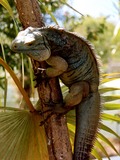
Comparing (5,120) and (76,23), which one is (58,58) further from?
(76,23)

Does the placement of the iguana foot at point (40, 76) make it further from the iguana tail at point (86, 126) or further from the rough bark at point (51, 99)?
the iguana tail at point (86, 126)

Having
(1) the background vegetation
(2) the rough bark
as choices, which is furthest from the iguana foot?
(1) the background vegetation

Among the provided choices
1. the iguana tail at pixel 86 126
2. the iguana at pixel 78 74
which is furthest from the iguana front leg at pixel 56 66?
the iguana tail at pixel 86 126

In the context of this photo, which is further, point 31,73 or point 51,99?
point 31,73

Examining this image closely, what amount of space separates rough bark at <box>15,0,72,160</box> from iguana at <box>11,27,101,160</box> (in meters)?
0.02

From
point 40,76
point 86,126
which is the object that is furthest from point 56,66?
point 86,126

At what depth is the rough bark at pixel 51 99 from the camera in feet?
2.79

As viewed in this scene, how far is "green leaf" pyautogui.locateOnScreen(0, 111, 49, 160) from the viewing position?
90 centimetres

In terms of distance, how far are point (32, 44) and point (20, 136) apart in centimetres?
23

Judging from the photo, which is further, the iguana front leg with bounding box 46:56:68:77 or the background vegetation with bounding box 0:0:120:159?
the background vegetation with bounding box 0:0:120:159

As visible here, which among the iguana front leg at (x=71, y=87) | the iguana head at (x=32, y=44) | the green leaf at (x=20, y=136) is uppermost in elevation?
the iguana head at (x=32, y=44)

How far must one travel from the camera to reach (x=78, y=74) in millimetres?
898

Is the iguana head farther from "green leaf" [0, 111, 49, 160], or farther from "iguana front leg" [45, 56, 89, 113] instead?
"green leaf" [0, 111, 49, 160]

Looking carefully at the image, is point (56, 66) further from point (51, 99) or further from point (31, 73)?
point (31, 73)
